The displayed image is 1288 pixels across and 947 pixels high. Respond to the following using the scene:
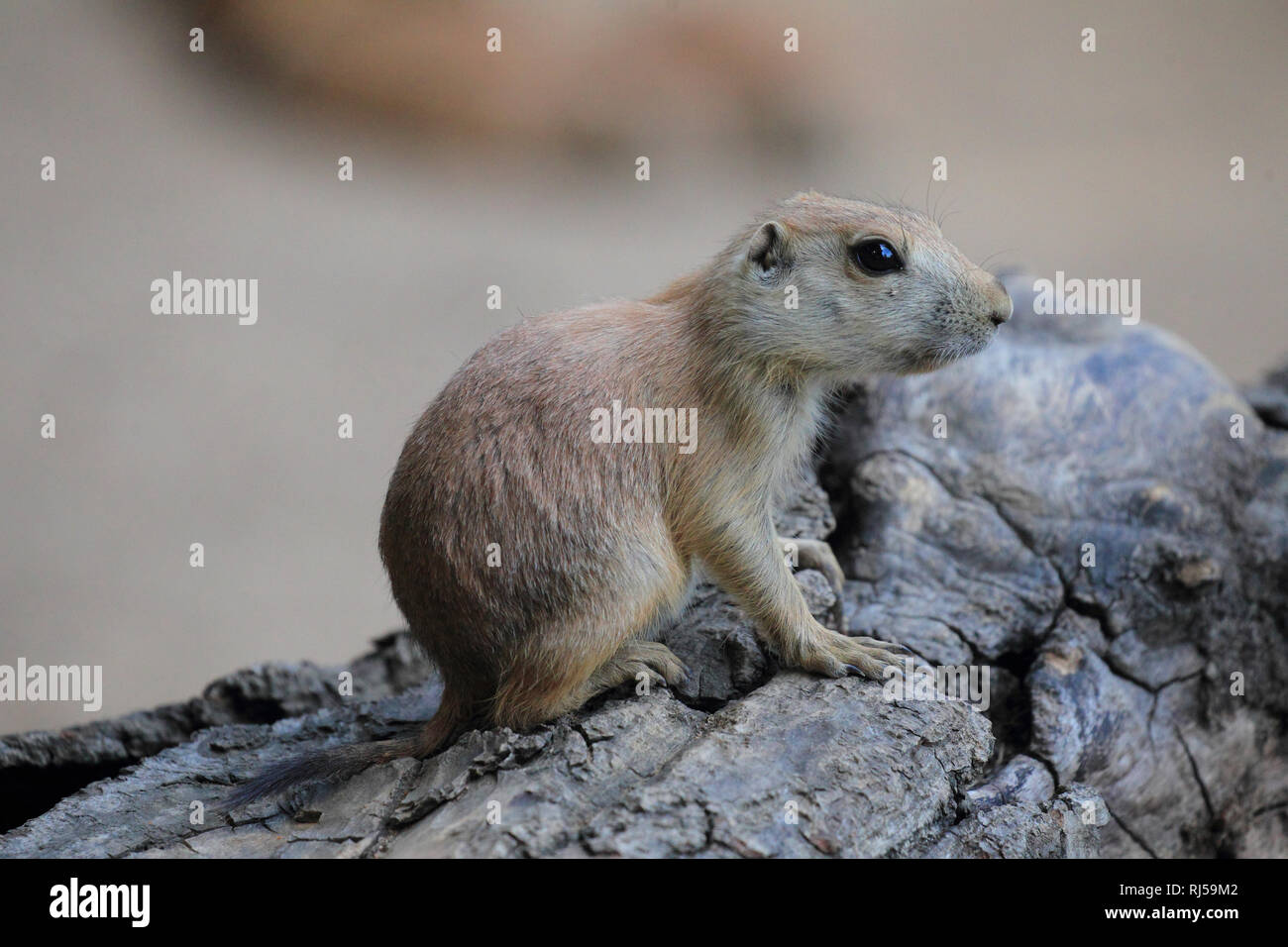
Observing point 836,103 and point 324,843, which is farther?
point 836,103

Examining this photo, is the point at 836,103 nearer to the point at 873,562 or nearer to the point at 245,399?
the point at 245,399

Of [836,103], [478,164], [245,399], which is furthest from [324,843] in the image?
[836,103]
